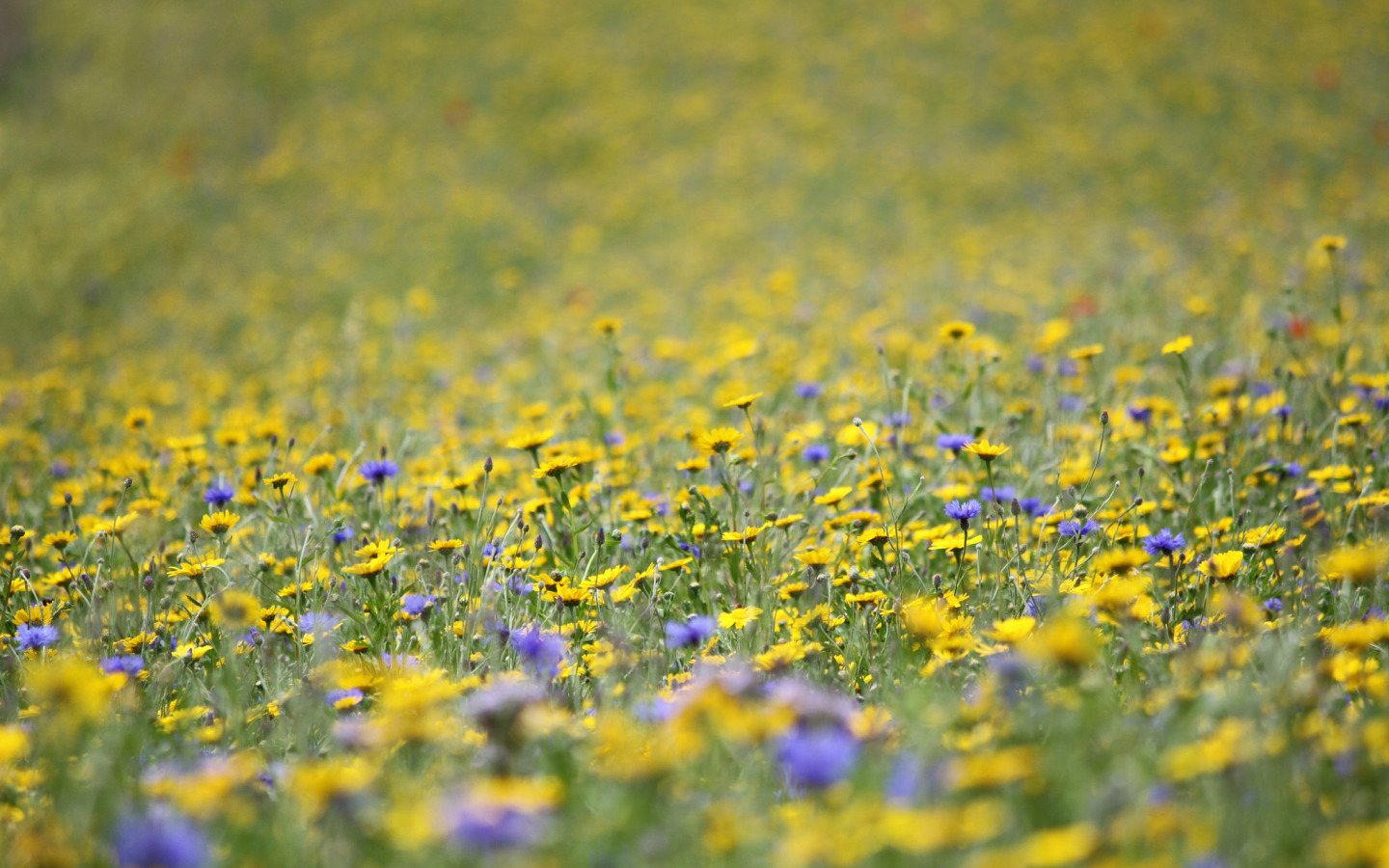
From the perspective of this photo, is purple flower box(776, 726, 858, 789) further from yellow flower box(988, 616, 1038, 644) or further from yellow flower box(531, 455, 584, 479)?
yellow flower box(531, 455, 584, 479)

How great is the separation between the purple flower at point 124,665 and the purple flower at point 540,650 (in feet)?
2.70

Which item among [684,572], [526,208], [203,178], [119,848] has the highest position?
[203,178]

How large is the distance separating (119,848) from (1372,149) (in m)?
12.5

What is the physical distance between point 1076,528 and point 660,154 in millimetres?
10574

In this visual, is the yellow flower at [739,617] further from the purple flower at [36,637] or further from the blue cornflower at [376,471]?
the purple flower at [36,637]

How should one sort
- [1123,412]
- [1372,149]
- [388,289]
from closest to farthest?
[1123,412], [388,289], [1372,149]

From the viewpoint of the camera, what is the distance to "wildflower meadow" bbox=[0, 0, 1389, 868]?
123 cm

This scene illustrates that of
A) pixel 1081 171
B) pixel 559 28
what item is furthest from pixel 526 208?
pixel 1081 171

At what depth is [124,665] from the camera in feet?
6.26

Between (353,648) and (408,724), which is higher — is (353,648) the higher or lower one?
the lower one

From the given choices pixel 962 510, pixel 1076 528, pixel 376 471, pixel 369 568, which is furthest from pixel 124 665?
pixel 1076 528

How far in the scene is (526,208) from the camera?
10883mm

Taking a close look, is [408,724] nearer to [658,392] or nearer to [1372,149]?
[658,392]

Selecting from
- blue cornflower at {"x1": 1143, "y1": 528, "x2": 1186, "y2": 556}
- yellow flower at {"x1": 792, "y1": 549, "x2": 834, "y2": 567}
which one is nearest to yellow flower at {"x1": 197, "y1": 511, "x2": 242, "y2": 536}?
yellow flower at {"x1": 792, "y1": 549, "x2": 834, "y2": 567}
